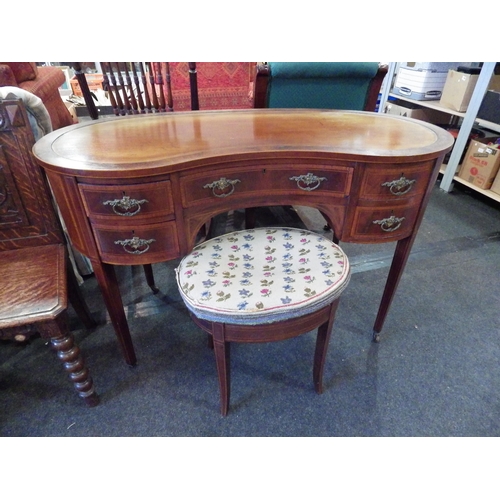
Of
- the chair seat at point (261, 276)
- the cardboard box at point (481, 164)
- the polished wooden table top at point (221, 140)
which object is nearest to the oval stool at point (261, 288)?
the chair seat at point (261, 276)

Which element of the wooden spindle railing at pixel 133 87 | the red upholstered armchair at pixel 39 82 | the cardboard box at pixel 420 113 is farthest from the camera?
the cardboard box at pixel 420 113

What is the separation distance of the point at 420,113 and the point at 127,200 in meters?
2.84

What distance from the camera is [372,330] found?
4.75ft

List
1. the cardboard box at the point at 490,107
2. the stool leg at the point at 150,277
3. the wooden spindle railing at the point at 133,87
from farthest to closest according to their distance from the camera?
the cardboard box at the point at 490,107, the stool leg at the point at 150,277, the wooden spindle railing at the point at 133,87

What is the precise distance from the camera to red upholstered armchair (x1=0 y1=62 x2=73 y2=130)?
1.33 metres

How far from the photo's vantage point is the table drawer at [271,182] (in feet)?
2.98

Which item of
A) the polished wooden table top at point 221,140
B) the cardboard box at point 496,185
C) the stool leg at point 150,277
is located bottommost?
the stool leg at point 150,277

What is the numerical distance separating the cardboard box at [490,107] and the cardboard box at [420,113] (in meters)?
0.57

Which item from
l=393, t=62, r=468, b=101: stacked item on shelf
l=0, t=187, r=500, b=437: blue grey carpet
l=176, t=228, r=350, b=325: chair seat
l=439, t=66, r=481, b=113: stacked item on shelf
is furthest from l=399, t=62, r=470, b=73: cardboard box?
l=176, t=228, r=350, b=325: chair seat

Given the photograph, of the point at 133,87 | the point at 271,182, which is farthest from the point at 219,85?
the point at 271,182

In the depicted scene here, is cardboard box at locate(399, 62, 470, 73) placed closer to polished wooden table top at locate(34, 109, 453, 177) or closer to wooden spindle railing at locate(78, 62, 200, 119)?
polished wooden table top at locate(34, 109, 453, 177)

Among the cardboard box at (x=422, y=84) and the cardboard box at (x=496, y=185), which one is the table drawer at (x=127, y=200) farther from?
the cardboard box at (x=422, y=84)

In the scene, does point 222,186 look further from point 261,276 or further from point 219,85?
point 219,85

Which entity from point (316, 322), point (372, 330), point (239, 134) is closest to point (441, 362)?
point (372, 330)
